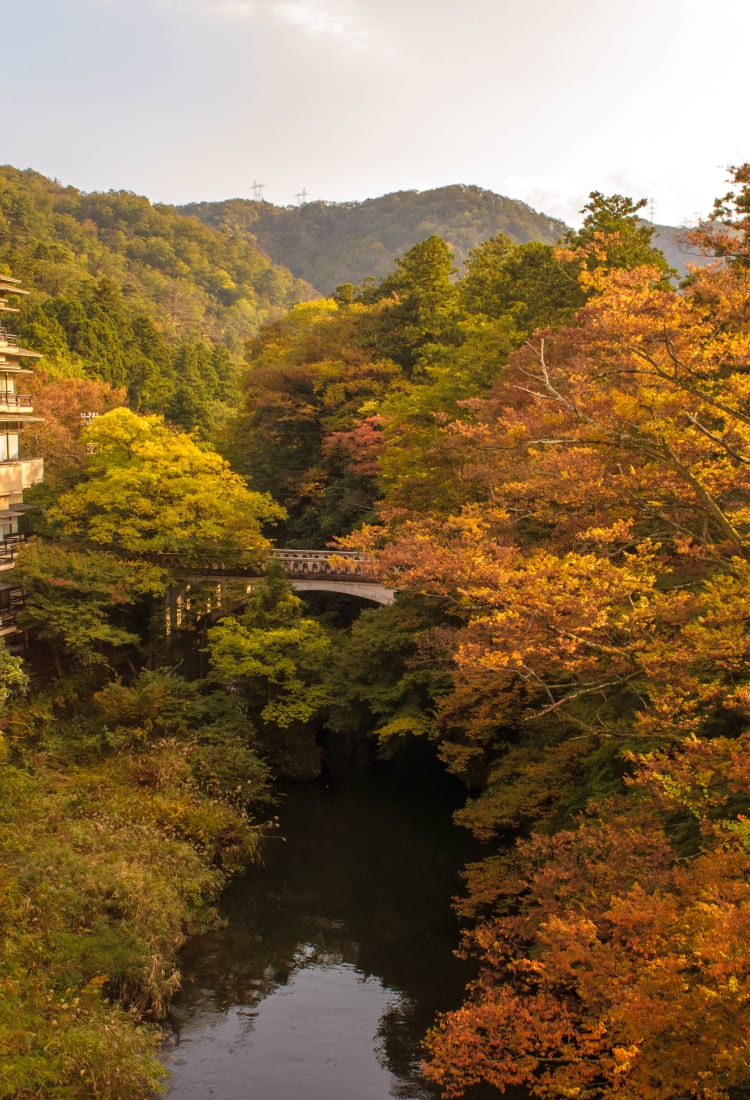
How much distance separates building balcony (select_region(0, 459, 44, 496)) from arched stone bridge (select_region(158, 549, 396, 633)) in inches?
215

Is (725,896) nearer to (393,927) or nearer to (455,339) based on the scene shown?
(393,927)

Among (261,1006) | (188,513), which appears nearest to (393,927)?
(261,1006)

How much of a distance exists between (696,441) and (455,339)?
25.9m

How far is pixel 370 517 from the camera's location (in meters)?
37.4

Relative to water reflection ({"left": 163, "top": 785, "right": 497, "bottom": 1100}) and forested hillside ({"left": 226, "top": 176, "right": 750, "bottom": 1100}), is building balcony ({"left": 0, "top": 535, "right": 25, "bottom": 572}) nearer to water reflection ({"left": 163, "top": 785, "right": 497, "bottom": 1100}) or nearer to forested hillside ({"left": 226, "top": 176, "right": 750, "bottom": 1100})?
forested hillside ({"left": 226, "top": 176, "right": 750, "bottom": 1100})

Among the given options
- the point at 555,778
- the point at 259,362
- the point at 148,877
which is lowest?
the point at 148,877

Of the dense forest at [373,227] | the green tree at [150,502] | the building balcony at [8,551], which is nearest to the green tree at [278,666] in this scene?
the green tree at [150,502]

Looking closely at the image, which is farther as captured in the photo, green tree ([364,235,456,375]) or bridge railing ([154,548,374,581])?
green tree ([364,235,456,375])

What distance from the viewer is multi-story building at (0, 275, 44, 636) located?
27109 millimetres

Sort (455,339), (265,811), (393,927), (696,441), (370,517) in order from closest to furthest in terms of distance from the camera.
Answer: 1. (696,441)
2. (393,927)
3. (265,811)
4. (370,517)
5. (455,339)

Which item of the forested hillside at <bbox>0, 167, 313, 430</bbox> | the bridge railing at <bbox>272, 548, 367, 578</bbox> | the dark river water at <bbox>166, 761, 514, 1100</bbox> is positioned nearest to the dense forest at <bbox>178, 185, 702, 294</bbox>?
the forested hillside at <bbox>0, 167, 313, 430</bbox>

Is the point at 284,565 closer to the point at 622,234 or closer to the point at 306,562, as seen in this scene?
the point at 306,562

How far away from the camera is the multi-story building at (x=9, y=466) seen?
27109mm

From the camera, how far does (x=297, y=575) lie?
113 feet
